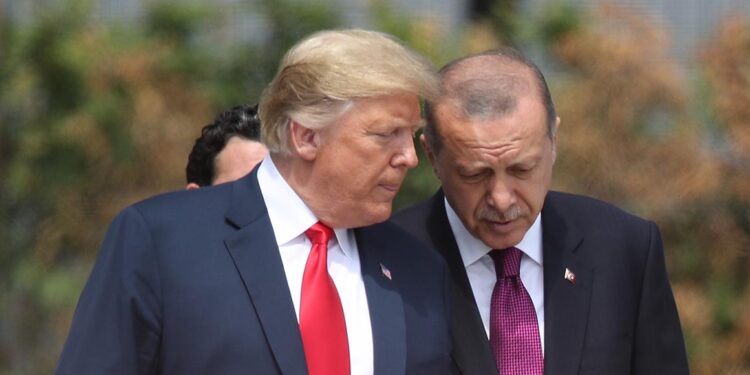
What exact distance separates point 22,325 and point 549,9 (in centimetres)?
269

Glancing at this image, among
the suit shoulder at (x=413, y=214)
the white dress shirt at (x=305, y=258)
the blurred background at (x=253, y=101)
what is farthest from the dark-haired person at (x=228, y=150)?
the blurred background at (x=253, y=101)

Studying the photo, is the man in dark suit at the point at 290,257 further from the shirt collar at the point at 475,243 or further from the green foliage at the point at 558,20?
the green foliage at the point at 558,20

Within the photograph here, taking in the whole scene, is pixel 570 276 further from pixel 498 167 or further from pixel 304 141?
pixel 304 141

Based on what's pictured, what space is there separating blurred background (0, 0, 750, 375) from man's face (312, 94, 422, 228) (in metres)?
3.53

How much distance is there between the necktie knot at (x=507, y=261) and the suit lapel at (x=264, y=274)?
0.64m

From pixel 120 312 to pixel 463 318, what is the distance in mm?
853

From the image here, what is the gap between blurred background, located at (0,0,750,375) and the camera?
6461mm

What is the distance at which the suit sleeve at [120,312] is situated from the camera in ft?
8.76

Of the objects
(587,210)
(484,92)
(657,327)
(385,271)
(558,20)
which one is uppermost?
(484,92)

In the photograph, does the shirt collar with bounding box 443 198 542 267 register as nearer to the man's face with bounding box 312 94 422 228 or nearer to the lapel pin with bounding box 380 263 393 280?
the lapel pin with bounding box 380 263 393 280

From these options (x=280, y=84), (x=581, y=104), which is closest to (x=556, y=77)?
(x=581, y=104)

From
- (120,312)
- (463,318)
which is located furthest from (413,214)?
(120,312)

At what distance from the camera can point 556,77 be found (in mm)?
6617

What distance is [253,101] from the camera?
655 cm
